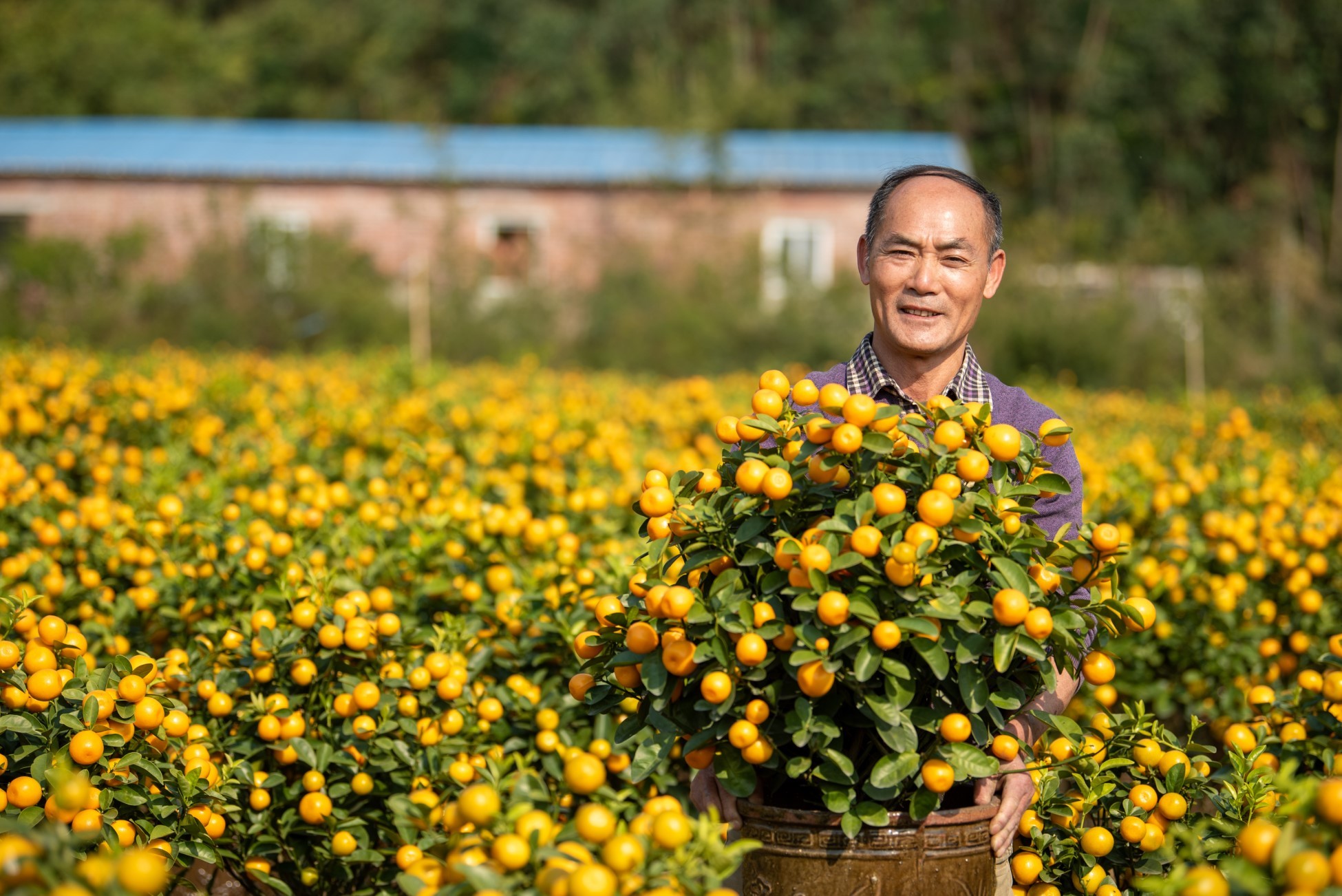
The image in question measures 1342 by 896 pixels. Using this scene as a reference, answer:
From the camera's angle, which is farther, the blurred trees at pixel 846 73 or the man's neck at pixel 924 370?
the blurred trees at pixel 846 73

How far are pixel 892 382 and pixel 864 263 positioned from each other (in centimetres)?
24

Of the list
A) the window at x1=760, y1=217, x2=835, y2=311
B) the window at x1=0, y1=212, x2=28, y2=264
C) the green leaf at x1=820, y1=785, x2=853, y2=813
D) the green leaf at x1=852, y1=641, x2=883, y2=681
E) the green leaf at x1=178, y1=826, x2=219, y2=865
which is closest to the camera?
A: the green leaf at x1=852, y1=641, x2=883, y2=681

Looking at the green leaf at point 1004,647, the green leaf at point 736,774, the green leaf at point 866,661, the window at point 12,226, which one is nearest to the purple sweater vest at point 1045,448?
the green leaf at point 1004,647

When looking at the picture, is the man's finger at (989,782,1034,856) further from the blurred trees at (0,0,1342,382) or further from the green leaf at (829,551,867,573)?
the blurred trees at (0,0,1342,382)

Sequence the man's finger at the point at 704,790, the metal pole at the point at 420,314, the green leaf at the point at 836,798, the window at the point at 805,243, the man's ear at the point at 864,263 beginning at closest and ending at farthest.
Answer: the green leaf at the point at 836,798, the man's finger at the point at 704,790, the man's ear at the point at 864,263, the metal pole at the point at 420,314, the window at the point at 805,243

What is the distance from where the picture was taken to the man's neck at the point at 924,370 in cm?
232

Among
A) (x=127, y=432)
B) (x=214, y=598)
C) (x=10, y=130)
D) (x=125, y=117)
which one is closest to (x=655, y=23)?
(x=125, y=117)

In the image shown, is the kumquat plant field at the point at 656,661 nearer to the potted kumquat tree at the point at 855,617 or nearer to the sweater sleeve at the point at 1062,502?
the potted kumquat tree at the point at 855,617

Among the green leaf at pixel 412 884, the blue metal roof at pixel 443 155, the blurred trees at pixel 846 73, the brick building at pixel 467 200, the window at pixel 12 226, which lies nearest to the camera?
the green leaf at pixel 412 884

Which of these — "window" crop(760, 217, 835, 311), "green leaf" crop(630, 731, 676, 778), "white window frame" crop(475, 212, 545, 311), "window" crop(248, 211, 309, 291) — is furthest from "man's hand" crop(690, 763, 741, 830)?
"white window frame" crop(475, 212, 545, 311)

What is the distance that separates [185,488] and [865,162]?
18.2m

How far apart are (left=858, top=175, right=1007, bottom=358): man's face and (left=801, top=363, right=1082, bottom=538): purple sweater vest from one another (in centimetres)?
15

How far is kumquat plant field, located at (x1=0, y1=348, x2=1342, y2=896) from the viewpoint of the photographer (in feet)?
5.29

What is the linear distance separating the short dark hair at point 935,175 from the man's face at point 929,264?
1 cm
